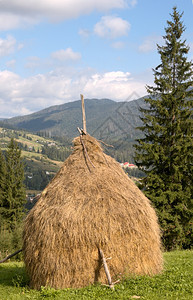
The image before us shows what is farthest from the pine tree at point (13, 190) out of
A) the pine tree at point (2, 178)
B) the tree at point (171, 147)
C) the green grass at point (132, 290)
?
the green grass at point (132, 290)

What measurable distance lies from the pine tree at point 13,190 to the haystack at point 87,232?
33.5m

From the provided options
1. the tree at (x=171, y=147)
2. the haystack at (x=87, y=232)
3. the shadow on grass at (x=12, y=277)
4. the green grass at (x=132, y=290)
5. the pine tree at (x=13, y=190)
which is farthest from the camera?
the pine tree at (x=13, y=190)

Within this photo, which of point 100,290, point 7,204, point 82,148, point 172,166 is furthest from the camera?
point 7,204

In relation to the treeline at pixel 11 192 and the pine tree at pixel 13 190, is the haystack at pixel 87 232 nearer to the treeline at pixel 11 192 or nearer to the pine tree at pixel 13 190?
the treeline at pixel 11 192

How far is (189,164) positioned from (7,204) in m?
28.9

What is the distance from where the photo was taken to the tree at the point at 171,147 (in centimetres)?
2145

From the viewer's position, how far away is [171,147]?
21531 mm

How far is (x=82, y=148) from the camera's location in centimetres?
1101

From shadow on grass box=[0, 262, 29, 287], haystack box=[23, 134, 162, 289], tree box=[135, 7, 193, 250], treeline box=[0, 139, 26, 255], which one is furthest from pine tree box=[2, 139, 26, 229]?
haystack box=[23, 134, 162, 289]

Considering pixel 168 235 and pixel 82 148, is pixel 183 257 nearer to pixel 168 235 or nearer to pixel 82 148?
pixel 82 148

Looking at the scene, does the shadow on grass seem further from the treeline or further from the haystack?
the treeline

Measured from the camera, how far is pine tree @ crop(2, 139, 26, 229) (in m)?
41.9

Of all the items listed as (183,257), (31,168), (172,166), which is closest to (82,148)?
(183,257)

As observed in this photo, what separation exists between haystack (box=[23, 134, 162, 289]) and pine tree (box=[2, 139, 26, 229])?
33.5 meters
